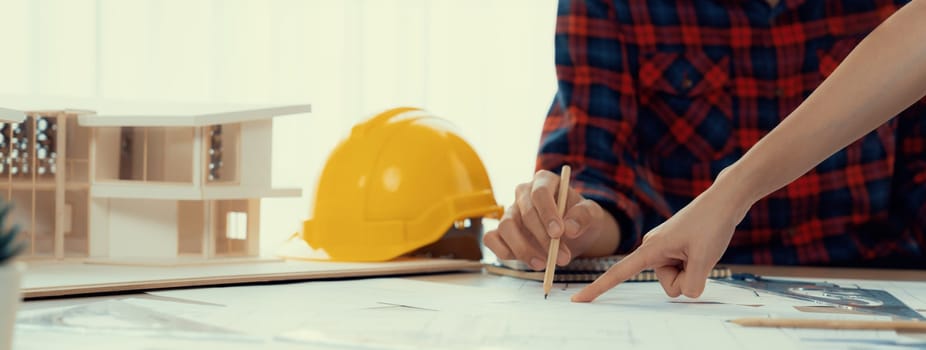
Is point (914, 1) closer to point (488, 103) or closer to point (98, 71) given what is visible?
point (488, 103)

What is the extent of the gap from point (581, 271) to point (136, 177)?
1.96 ft

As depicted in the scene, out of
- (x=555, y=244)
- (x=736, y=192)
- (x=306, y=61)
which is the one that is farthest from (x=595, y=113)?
(x=306, y=61)

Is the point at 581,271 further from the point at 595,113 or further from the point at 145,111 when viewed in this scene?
the point at 145,111

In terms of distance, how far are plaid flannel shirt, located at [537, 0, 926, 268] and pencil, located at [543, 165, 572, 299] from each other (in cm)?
27

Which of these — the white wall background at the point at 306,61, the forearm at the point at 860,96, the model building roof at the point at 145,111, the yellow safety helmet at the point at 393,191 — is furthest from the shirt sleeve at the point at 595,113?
the white wall background at the point at 306,61

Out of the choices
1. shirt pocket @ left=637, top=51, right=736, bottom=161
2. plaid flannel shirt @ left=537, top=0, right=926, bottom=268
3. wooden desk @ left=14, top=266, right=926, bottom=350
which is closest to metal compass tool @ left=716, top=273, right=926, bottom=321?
wooden desk @ left=14, top=266, right=926, bottom=350

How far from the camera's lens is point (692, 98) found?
151 centimetres

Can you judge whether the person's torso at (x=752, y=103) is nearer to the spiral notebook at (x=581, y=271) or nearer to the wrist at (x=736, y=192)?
the spiral notebook at (x=581, y=271)

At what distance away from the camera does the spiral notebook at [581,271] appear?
1101 mm

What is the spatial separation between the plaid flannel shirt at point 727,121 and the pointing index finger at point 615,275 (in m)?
0.42

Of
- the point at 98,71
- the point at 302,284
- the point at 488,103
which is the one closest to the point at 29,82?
the point at 98,71

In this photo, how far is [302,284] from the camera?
3.43 ft

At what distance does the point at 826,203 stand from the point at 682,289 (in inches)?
25.1

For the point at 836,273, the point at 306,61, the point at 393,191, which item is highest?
the point at 306,61
